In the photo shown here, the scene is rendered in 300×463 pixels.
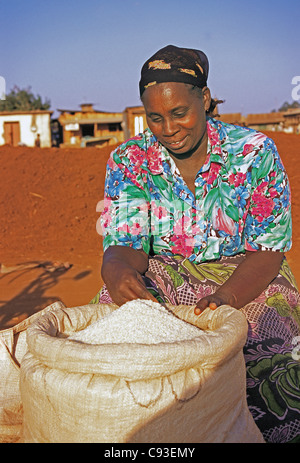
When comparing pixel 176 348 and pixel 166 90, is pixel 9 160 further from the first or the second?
pixel 176 348

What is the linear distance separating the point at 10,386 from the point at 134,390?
75 cm

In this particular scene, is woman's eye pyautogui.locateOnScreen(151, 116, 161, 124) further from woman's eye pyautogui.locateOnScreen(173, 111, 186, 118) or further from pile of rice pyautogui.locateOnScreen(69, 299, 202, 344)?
pile of rice pyautogui.locateOnScreen(69, 299, 202, 344)

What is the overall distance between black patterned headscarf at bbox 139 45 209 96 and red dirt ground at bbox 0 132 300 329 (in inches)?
91.0

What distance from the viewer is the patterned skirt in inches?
67.7

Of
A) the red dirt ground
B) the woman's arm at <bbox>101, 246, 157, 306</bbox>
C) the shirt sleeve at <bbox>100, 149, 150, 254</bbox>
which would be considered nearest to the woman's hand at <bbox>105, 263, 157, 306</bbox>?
the woman's arm at <bbox>101, 246, 157, 306</bbox>

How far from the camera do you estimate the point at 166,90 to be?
2.00 meters

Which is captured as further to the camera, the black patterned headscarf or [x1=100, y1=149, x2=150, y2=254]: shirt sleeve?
[x1=100, y1=149, x2=150, y2=254]: shirt sleeve

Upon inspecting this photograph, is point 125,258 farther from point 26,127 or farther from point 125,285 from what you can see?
point 26,127

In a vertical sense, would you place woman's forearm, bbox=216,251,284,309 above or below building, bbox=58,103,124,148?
above

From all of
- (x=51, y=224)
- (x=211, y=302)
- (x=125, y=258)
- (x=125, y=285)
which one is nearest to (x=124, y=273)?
(x=125, y=285)

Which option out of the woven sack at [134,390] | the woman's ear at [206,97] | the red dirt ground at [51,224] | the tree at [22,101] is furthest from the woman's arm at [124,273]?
the tree at [22,101]

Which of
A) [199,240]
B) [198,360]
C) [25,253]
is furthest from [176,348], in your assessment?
[25,253]

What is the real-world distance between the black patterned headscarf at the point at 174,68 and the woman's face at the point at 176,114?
3 cm

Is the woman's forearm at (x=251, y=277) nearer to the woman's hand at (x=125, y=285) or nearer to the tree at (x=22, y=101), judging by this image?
the woman's hand at (x=125, y=285)
